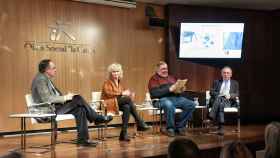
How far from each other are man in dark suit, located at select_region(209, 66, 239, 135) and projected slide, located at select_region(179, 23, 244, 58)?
1.08 meters

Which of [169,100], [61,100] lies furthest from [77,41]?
[61,100]

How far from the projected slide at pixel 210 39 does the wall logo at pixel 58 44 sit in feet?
6.64

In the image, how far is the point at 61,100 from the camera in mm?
5465

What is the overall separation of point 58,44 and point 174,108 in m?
2.51

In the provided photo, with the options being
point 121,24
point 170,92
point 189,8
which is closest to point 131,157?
point 170,92

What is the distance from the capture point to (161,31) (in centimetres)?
899

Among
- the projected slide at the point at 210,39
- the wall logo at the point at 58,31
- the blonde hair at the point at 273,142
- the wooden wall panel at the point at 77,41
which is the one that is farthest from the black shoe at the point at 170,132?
the blonde hair at the point at 273,142

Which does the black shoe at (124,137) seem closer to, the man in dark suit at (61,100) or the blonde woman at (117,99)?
the blonde woman at (117,99)

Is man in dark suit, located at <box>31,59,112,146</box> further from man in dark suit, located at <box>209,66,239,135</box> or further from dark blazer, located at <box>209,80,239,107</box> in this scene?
dark blazer, located at <box>209,80,239,107</box>

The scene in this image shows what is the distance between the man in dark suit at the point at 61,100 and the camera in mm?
5383

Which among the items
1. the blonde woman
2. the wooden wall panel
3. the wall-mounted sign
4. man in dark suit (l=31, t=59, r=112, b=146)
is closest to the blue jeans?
the blonde woman

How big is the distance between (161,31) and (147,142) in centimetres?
361

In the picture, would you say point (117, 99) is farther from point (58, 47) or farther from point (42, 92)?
point (58, 47)

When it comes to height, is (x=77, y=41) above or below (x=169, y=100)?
above
